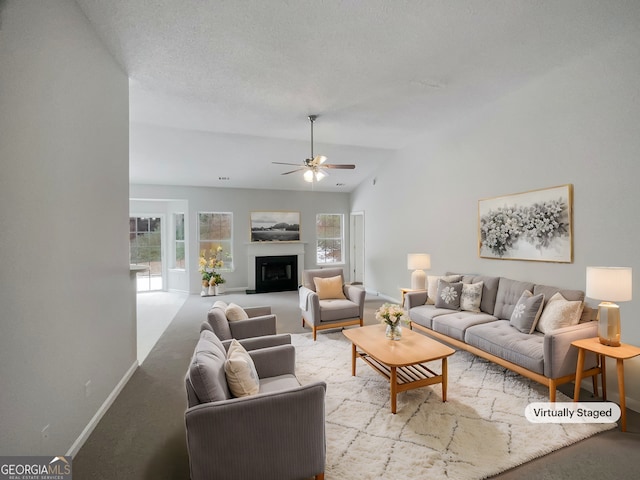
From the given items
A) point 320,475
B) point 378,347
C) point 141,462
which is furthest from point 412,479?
point 141,462

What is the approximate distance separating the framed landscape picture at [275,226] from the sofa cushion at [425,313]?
481 centimetres

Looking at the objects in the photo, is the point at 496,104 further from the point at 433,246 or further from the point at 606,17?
the point at 433,246

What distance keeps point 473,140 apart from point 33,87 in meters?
4.87

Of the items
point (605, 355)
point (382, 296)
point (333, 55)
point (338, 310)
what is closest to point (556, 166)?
point (605, 355)

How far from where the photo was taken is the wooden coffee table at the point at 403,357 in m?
2.59

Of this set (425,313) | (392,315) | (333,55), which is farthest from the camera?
(425,313)

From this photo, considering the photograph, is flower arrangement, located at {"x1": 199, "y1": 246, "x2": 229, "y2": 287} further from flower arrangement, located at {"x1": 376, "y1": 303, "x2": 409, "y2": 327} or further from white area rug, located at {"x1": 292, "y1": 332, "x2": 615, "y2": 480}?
flower arrangement, located at {"x1": 376, "y1": 303, "x2": 409, "y2": 327}

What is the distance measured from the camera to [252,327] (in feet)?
10.8

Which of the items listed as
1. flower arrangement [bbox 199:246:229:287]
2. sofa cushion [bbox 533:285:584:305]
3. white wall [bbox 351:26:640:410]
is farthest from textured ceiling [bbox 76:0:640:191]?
flower arrangement [bbox 199:246:229:287]

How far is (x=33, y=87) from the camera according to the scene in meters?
1.70

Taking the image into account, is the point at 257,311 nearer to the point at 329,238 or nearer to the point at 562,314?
the point at 562,314

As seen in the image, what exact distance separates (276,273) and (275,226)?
132 cm

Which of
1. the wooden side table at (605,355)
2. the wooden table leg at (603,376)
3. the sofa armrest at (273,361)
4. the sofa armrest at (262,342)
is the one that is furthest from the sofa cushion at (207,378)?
the wooden table leg at (603,376)

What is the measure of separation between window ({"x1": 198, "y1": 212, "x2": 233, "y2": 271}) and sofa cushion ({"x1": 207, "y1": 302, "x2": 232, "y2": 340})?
205 inches
